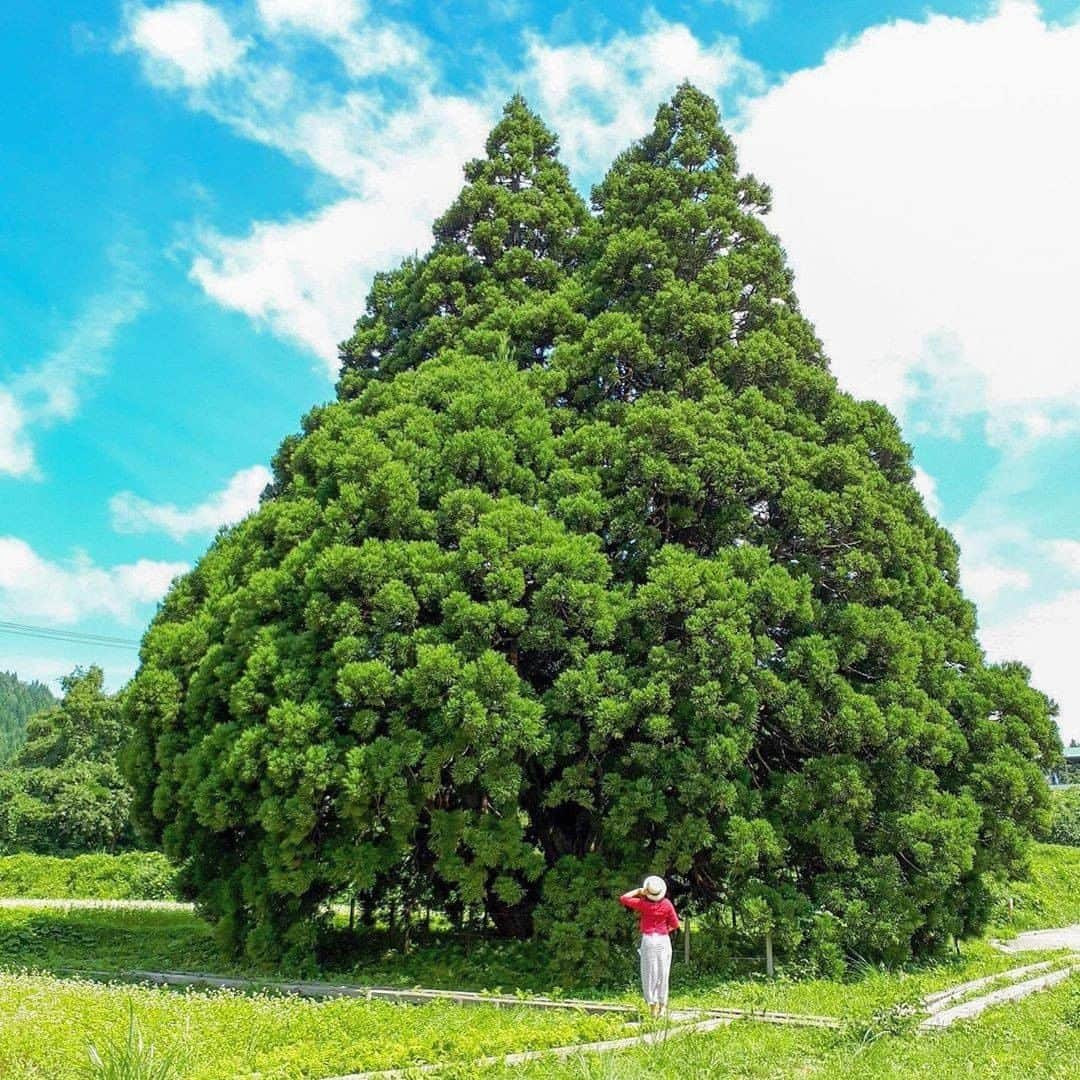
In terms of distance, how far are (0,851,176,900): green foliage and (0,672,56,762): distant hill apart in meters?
84.5

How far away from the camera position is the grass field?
5148mm

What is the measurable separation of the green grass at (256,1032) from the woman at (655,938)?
40 cm

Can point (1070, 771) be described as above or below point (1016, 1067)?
above

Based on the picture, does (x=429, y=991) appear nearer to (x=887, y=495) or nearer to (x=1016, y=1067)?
(x=1016, y=1067)

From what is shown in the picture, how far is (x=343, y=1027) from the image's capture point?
6.38 meters

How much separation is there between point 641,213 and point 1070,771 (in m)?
39.0

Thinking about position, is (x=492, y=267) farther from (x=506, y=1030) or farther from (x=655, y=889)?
(x=506, y=1030)

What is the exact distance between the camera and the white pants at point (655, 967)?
702cm

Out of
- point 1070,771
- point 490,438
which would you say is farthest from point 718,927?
point 1070,771

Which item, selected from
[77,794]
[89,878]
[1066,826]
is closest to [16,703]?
[77,794]

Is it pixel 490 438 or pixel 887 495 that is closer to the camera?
pixel 490 438

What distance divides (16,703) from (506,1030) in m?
139

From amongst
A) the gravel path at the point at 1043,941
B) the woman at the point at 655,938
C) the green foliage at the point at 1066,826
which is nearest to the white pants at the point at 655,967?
the woman at the point at 655,938

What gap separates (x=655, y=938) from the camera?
7.09 metres
